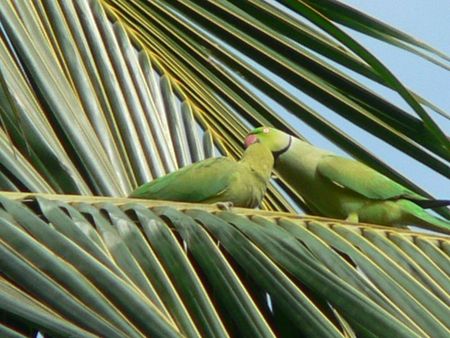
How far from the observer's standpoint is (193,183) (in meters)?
2.47

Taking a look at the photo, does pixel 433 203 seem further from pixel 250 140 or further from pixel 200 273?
pixel 200 273

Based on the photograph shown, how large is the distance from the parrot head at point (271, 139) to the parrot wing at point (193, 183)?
138 millimetres

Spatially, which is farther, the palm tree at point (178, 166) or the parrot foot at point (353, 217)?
the parrot foot at point (353, 217)

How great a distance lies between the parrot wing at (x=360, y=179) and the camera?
9.24 feet

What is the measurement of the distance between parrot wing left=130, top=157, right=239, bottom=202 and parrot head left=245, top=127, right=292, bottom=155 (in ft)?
0.45

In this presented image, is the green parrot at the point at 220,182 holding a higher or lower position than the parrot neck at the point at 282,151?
lower

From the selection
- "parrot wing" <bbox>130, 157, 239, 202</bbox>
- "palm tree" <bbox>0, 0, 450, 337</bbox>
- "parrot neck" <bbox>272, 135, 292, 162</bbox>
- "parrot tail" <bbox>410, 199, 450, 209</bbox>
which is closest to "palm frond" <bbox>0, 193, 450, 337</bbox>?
"palm tree" <bbox>0, 0, 450, 337</bbox>

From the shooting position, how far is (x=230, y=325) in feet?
5.28

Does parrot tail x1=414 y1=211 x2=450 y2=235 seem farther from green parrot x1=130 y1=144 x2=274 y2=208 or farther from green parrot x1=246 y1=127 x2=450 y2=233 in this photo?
green parrot x1=130 y1=144 x2=274 y2=208

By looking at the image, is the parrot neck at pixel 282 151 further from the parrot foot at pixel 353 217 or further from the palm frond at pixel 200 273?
the palm frond at pixel 200 273

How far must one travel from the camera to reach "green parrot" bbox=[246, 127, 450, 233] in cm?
278

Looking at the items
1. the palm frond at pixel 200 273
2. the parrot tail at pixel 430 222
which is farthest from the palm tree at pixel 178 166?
the parrot tail at pixel 430 222

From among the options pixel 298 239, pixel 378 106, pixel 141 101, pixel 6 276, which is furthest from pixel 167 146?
pixel 6 276

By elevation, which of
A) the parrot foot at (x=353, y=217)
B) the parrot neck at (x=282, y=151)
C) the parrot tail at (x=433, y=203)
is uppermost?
the parrot neck at (x=282, y=151)
